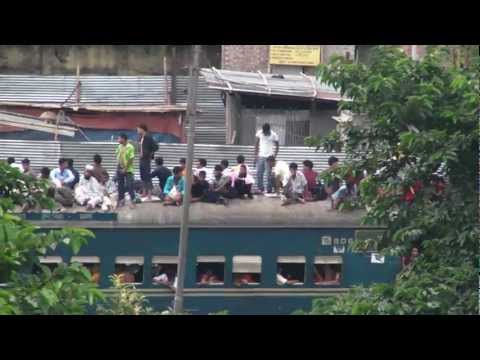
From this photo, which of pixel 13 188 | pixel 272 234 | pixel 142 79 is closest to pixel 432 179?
pixel 13 188

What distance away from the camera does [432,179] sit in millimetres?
7457

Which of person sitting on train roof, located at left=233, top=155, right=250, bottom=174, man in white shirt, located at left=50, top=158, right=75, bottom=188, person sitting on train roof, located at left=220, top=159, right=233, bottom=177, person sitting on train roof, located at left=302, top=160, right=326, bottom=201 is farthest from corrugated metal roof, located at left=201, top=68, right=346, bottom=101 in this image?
man in white shirt, located at left=50, top=158, right=75, bottom=188

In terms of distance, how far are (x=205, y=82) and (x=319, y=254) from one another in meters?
5.27

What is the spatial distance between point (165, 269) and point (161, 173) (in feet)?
4.62

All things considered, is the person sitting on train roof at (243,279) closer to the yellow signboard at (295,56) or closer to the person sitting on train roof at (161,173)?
the person sitting on train roof at (161,173)

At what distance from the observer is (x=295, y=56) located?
21.4 m

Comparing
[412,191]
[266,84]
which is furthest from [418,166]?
[266,84]

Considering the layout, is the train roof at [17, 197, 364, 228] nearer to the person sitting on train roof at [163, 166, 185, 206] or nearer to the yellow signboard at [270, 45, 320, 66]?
the person sitting on train roof at [163, 166, 185, 206]

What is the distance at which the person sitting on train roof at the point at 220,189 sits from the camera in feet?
50.8

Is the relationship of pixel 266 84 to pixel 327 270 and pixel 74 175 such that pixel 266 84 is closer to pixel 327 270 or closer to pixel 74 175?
pixel 327 270

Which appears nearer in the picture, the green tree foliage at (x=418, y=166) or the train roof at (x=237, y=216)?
the green tree foliage at (x=418, y=166)

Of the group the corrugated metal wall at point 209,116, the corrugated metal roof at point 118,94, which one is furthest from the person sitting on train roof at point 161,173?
the corrugated metal wall at point 209,116

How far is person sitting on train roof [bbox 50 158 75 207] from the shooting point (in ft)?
49.1

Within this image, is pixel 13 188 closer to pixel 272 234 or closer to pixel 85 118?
pixel 272 234
